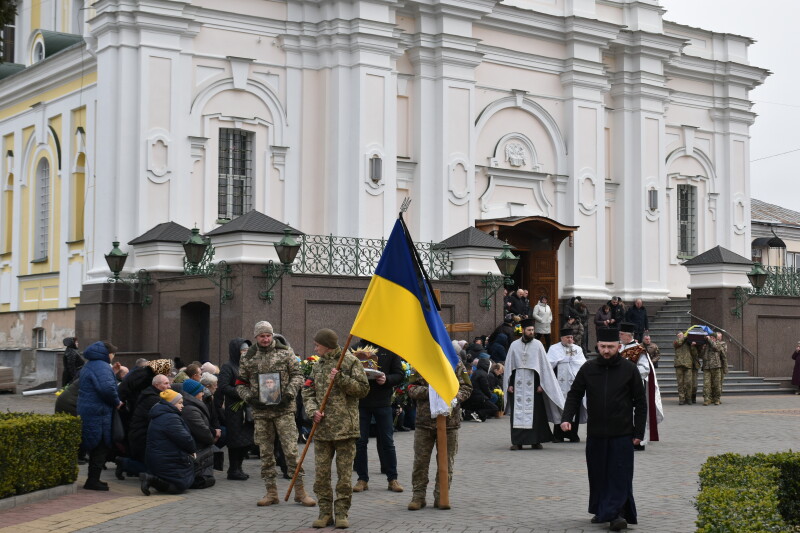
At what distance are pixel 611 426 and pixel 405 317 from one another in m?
2.28

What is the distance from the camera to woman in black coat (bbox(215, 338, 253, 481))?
14.0 meters

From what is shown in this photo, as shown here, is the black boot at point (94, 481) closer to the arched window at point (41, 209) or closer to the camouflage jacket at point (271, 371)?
the camouflage jacket at point (271, 371)

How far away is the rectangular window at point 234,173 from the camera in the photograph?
27.8m

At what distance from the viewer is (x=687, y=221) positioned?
3656 centimetres

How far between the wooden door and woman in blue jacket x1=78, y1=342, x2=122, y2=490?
1896cm

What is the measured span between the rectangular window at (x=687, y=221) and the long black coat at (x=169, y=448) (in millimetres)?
25937

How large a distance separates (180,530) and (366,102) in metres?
18.5

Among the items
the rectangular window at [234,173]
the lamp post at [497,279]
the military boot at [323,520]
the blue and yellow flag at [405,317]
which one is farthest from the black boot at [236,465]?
the rectangular window at [234,173]

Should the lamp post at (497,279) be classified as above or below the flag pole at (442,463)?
above

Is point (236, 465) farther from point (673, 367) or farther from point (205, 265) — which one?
point (673, 367)

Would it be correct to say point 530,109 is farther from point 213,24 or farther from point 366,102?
point 213,24

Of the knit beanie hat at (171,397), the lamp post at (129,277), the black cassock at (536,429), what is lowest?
the black cassock at (536,429)

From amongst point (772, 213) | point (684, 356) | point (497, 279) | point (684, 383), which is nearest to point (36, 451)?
point (497, 279)

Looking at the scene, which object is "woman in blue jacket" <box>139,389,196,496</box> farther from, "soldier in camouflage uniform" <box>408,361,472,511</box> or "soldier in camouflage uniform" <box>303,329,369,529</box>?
"soldier in camouflage uniform" <box>408,361,472,511</box>
